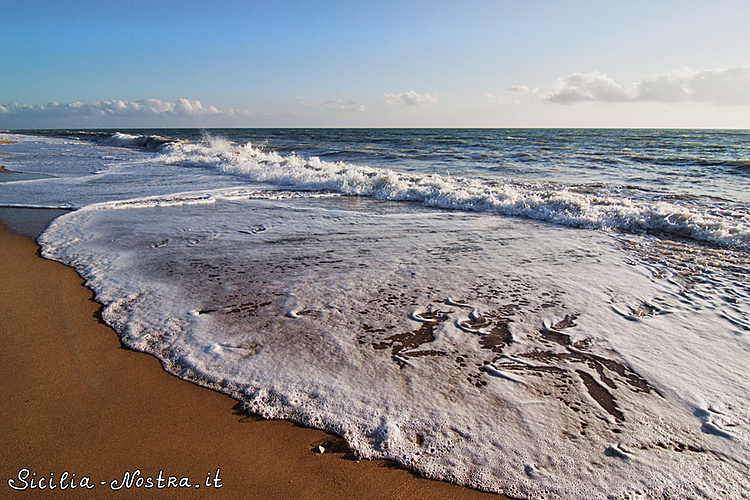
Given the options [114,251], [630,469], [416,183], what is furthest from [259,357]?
[416,183]

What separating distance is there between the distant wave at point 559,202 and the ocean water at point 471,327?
82 millimetres

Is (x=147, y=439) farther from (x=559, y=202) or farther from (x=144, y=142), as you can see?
(x=144, y=142)

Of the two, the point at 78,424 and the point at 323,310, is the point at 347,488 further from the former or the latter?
the point at 323,310

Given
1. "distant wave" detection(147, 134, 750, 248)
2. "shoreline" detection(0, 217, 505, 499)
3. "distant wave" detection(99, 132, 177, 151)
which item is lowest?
"shoreline" detection(0, 217, 505, 499)

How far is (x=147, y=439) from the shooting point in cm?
223

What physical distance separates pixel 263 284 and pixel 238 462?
242 cm

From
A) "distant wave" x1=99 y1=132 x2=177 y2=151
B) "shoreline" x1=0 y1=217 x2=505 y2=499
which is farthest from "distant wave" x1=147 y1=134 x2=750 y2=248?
"distant wave" x1=99 y1=132 x2=177 y2=151

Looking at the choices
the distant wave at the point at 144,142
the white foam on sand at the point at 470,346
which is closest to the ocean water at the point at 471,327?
the white foam on sand at the point at 470,346

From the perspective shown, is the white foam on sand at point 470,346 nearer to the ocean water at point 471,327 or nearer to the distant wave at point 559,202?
the ocean water at point 471,327

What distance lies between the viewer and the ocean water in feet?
7.16

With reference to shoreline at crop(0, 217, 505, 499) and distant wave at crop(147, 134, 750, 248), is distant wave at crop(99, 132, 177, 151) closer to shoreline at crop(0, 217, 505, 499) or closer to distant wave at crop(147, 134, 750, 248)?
distant wave at crop(147, 134, 750, 248)

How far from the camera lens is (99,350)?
10.2ft

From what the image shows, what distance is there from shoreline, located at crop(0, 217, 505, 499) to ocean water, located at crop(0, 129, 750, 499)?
0.37ft

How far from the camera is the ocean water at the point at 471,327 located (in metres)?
2.18
